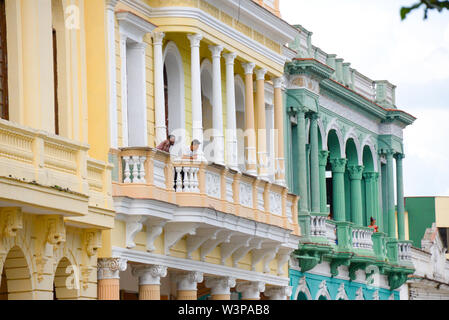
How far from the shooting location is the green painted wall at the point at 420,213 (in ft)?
173

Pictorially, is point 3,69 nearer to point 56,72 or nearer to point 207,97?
point 56,72

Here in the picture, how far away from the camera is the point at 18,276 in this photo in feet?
61.6

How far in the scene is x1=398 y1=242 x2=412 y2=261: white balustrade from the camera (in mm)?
37750

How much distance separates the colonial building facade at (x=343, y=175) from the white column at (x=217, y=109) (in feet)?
20.2

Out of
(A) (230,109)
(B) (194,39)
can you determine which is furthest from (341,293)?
(B) (194,39)

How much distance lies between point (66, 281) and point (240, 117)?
375 inches

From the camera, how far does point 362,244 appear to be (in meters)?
34.3

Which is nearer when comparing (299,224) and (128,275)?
(128,275)

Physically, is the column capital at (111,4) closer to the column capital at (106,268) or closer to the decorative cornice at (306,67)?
the column capital at (106,268)

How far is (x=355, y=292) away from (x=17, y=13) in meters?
17.5
